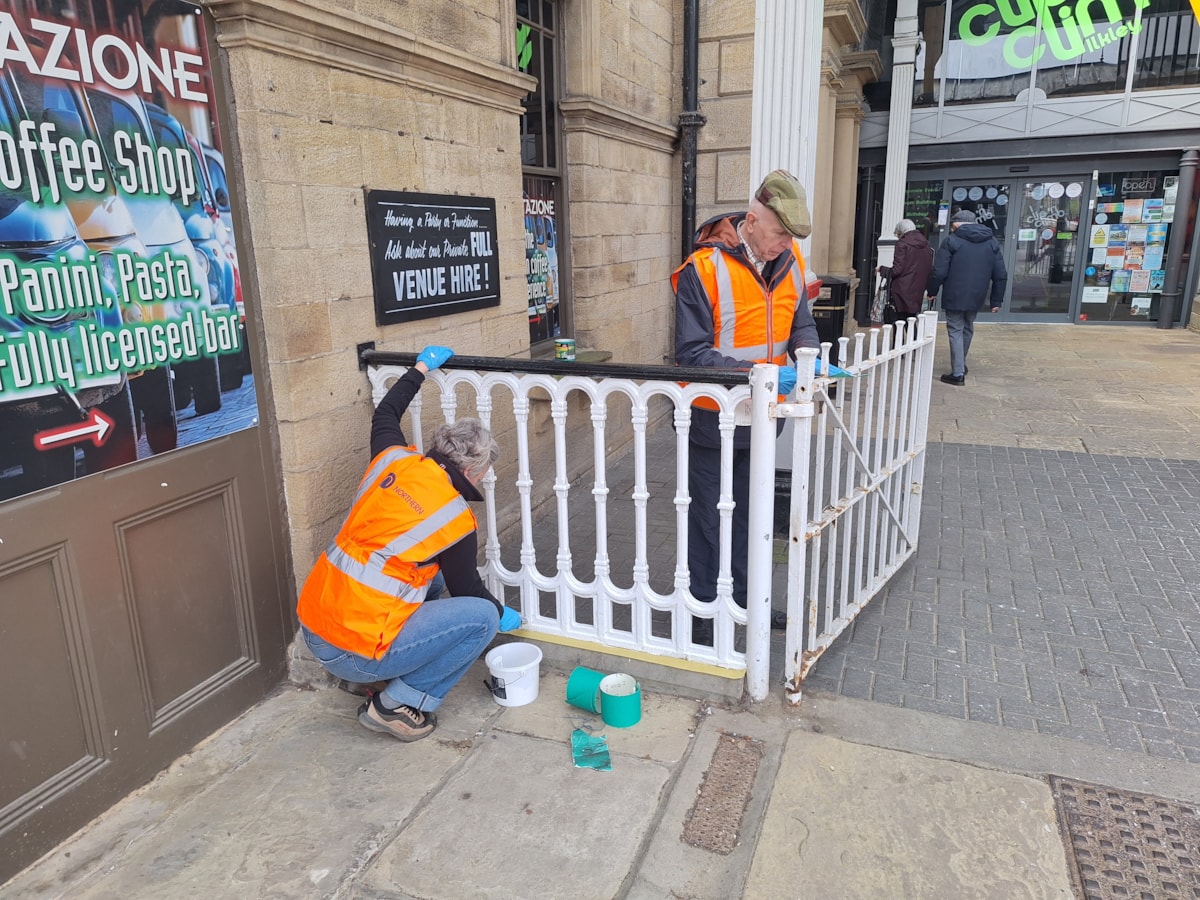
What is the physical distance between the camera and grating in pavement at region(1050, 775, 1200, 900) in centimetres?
239

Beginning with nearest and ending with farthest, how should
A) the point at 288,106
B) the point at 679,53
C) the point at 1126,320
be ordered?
the point at 288,106
the point at 679,53
the point at 1126,320

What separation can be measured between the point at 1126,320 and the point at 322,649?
15.9 m

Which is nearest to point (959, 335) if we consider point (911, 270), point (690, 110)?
point (911, 270)

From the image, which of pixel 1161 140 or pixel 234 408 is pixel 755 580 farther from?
pixel 1161 140

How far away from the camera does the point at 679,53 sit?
24.1 feet

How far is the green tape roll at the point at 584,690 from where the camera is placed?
126 inches

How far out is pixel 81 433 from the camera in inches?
97.8

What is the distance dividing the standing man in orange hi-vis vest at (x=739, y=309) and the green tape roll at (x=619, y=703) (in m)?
0.67

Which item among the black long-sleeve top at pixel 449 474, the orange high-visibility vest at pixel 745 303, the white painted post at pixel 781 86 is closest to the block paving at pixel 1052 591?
the orange high-visibility vest at pixel 745 303

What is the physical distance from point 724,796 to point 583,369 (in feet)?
5.25

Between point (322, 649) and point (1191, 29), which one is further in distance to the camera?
point (1191, 29)

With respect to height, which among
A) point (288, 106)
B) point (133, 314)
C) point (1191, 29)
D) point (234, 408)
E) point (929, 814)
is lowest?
point (929, 814)

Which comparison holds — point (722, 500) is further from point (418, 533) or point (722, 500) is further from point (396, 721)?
point (396, 721)

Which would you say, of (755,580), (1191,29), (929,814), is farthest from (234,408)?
(1191,29)
